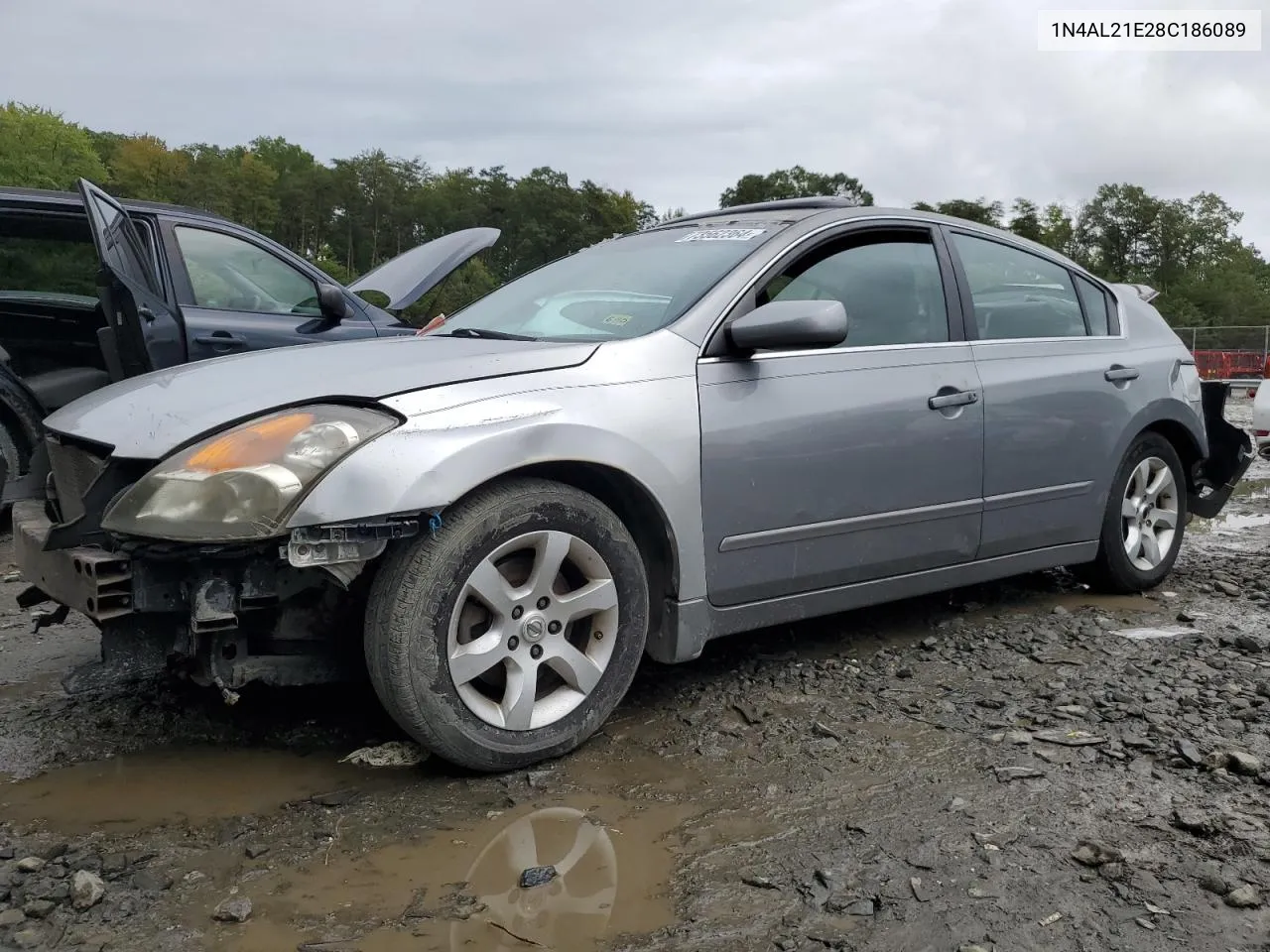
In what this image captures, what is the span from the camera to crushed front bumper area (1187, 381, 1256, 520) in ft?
16.2

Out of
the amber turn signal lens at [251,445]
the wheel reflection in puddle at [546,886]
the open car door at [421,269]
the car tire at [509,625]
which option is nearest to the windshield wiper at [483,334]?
the car tire at [509,625]

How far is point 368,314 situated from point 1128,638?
14.3ft

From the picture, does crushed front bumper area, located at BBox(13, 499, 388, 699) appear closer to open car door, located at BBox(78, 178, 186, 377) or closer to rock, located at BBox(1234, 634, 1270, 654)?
open car door, located at BBox(78, 178, 186, 377)

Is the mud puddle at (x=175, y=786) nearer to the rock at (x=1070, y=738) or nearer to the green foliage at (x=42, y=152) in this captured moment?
the rock at (x=1070, y=738)

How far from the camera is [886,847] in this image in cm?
234

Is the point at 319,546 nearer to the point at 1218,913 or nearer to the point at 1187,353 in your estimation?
the point at 1218,913

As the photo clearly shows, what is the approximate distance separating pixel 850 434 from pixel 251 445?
69.4 inches

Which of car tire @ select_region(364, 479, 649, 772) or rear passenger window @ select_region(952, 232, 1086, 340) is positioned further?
rear passenger window @ select_region(952, 232, 1086, 340)

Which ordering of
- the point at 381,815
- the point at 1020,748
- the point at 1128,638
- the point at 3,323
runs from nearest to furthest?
1. the point at 381,815
2. the point at 1020,748
3. the point at 1128,638
4. the point at 3,323

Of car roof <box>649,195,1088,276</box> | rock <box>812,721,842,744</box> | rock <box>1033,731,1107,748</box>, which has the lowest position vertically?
rock <box>1033,731,1107,748</box>

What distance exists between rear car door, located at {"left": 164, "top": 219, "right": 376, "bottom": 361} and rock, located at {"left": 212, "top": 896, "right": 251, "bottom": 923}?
12.6 ft

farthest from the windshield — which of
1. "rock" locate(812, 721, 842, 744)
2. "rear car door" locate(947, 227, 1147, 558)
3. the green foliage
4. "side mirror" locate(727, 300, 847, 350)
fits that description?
the green foliage

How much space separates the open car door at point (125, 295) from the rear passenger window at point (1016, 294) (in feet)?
10.5

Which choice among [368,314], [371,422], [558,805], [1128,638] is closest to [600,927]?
[558,805]
